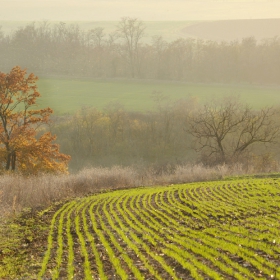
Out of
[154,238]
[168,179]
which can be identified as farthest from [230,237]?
[168,179]

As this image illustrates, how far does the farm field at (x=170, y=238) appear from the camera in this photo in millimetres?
11281

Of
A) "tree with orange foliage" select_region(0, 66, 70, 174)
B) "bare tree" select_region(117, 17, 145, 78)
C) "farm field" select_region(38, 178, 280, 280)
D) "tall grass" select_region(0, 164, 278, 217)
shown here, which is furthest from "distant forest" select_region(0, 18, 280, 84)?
"farm field" select_region(38, 178, 280, 280)

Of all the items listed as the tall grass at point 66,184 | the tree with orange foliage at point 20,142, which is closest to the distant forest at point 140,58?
the tree with orange foliage at point 20,142

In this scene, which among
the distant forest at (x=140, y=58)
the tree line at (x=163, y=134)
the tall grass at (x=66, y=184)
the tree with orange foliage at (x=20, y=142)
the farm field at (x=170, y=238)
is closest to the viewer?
the farm field at (x=170, y=238)

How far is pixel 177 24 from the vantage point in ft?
600

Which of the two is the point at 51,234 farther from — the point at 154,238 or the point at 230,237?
the point at 230,237

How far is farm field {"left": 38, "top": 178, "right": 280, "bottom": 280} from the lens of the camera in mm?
11281

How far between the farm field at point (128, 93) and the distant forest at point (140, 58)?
5.32m

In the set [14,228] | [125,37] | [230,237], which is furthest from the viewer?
[125,37]

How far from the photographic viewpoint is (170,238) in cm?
1435

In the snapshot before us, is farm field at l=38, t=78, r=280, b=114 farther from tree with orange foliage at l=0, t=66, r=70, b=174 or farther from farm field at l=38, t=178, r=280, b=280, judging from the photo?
farm field at l=38, t=178, r=280, b=280

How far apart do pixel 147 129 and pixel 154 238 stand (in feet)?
158

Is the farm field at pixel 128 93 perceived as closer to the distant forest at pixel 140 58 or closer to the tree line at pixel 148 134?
the tree line at pixel 148 134

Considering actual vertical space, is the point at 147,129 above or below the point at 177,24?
below
